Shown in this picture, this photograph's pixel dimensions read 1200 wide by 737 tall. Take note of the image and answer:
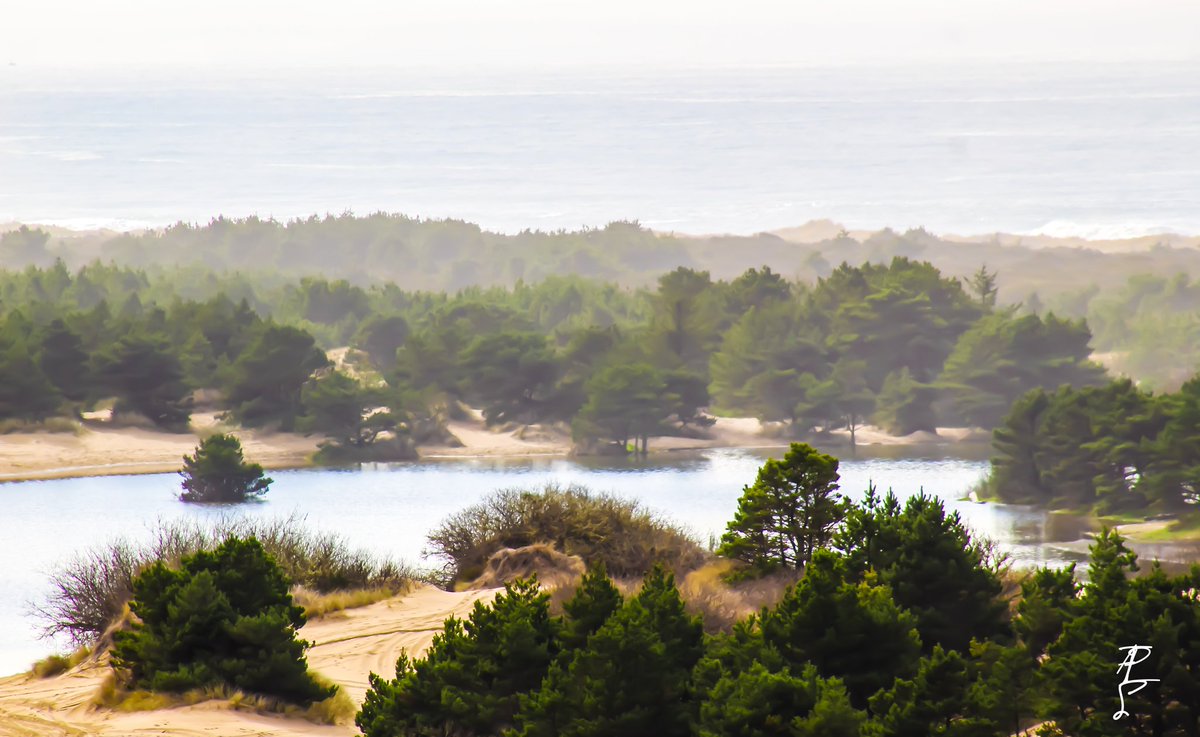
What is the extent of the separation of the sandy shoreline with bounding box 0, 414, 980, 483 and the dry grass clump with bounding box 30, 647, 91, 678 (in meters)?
37.4

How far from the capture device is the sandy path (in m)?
22.4

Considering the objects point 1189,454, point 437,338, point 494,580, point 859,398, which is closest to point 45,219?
point 437,338

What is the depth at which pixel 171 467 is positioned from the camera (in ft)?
224

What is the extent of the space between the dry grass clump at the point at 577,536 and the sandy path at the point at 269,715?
2011 millimetres

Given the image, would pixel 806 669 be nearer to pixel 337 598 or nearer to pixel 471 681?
pixel 471 681

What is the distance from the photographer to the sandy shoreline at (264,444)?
67.2m

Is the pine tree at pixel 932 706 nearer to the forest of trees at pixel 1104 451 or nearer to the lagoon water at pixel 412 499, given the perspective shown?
the lagoon water at pixel 412 499

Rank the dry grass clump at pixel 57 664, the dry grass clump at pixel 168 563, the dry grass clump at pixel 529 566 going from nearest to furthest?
the dry grass clump at pixel 57 664 < the dry grass clump at pixel 168 563 < the dry grass clump at pixel 529 566

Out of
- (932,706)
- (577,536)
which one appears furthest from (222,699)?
(577,536)

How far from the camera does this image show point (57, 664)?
28.2 metres

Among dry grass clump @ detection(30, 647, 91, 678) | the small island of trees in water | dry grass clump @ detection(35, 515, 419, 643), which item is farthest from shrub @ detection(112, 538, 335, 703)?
dry grass clump @ detection(35, 515, 419, 643)

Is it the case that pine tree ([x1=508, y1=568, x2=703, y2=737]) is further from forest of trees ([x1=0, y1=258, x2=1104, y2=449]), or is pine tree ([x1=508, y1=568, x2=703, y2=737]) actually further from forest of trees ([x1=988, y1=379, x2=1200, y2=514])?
forest of trees ([x1=0, y1=258, x2=1104, y2=449])
